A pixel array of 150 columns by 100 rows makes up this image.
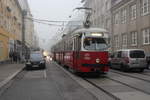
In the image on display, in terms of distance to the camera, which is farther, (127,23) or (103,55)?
(127,23)

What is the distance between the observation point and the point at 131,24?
111 feet

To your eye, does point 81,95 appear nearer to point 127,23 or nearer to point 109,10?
point 127,23

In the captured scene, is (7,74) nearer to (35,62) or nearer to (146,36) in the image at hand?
(35,62)

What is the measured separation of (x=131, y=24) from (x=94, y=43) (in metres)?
18.8

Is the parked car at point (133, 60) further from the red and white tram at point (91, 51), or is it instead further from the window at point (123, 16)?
the window at point (123, 16)

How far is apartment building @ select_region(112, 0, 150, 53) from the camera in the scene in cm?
2977

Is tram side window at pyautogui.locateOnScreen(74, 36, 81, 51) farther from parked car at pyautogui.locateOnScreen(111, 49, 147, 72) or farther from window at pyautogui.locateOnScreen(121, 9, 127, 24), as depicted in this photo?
window at pyautogui.locateOnScreen(121, 9, 127, 24)

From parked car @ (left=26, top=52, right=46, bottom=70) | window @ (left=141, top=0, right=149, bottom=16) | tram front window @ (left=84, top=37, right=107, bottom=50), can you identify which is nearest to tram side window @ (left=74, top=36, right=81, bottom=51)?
tram front window @ (left=84, top=37, right=107, bottom=50)

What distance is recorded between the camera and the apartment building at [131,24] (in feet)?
97.7

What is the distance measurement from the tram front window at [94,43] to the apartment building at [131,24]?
13586 mm

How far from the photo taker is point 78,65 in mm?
16328

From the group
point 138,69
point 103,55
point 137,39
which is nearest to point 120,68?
point 138,69

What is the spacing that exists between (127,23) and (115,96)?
88.2 ft

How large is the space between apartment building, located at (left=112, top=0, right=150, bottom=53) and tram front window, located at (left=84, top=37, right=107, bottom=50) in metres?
13.6
